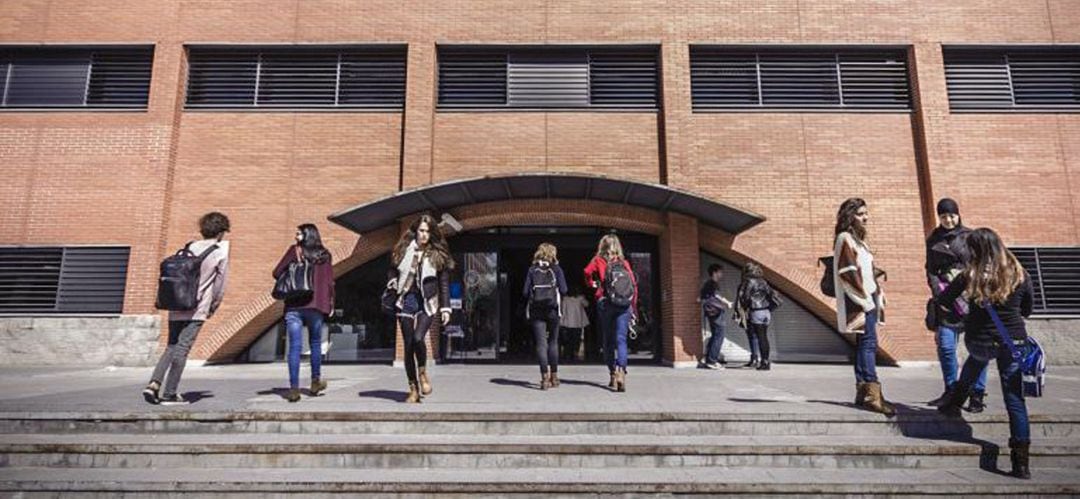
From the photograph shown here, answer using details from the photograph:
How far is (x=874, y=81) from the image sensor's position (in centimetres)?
1053

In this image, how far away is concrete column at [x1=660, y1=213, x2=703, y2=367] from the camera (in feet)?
30.5

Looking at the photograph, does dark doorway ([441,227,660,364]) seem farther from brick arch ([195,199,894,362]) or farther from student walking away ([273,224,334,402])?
student walking away ([273,224,334,402])

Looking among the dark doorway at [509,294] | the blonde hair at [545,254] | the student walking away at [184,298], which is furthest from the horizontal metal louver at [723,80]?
the student walking away at [184,298]

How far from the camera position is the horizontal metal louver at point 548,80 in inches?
411

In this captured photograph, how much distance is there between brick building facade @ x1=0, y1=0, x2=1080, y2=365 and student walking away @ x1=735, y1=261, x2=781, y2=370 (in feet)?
2.93

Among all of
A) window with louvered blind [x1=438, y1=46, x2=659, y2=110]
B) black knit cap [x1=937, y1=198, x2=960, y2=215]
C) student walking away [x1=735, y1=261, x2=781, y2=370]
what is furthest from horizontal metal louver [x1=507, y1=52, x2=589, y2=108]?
black knit cap [x1=937, y1=198, x2=960, y2=215]

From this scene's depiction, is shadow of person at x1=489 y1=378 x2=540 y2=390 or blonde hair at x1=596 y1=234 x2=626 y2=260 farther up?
blonde hair at x1=596 y1=234 x2=626 y2=260

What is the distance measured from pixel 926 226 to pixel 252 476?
11.3 m

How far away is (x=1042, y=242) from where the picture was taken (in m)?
9.83

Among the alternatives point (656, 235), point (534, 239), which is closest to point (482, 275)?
point (534, 239)

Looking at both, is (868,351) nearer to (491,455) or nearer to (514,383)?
(491,455)

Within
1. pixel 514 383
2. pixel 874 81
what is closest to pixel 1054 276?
pixel 874 81

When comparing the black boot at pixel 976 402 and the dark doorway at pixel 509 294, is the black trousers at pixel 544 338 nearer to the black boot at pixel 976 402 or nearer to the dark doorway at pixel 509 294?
the dark doorway at pixel 509 294

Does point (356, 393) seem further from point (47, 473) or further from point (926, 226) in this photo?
point (926, 226)
